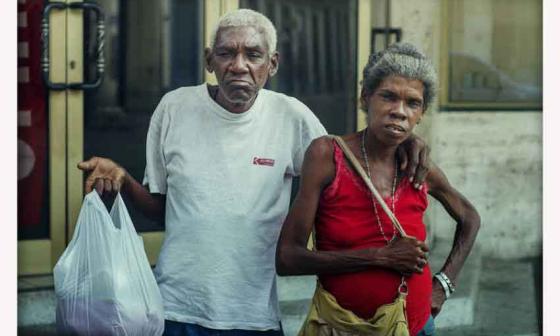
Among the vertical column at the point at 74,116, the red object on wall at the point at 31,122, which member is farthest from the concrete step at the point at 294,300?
the red object on wall at the point at 31,122

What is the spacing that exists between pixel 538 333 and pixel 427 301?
172 centimetres

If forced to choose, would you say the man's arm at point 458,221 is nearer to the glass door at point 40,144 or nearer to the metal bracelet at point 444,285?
the metal bracelet at point 444,285

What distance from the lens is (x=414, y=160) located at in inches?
147

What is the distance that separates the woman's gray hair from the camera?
3664mm

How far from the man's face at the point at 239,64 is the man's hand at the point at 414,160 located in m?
0.55

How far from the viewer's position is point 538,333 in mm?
5258

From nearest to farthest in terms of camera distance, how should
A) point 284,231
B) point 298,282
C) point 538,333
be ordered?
point 284,231, point 298,282, point 538,333

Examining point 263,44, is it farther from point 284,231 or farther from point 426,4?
point 426,4

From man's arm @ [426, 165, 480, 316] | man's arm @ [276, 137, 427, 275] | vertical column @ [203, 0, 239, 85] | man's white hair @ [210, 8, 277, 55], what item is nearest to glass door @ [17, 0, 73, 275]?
vertical column @ [203, 0, 239, 85]

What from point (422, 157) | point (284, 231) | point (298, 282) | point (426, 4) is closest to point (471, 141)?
point (426, 4)

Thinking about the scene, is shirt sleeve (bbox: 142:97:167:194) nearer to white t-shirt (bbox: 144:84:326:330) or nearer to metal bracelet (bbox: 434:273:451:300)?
white t-shirt (bbox: 144:84:326:330)

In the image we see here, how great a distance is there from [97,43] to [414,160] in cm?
149

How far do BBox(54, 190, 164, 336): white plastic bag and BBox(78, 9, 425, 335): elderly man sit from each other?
0.12 meters

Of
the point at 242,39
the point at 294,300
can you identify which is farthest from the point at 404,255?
the point at 294,300
